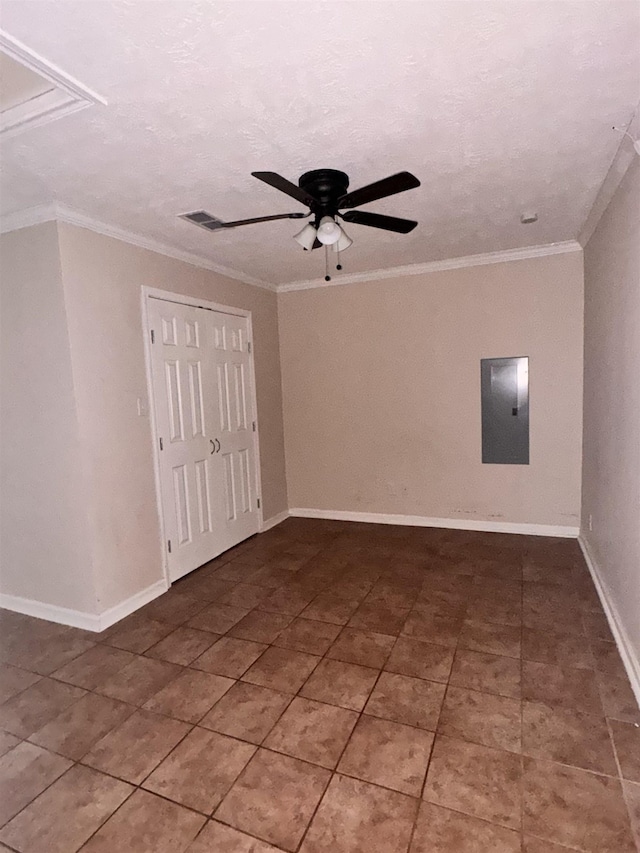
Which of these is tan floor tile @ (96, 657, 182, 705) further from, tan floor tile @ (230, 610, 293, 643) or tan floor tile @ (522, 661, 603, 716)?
tan floor tile @ (522, 661, 603, 716)

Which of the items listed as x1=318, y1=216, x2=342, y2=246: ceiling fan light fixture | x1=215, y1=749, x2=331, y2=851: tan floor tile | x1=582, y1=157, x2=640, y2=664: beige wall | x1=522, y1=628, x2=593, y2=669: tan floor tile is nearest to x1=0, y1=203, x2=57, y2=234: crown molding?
A: x1=318, y1=216, x2=342, y2=246: ceiling fan light fixture

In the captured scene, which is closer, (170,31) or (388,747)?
(170,31)

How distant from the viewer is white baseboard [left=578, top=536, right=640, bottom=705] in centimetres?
218

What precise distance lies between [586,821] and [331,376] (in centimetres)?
388

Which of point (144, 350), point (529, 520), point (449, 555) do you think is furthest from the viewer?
point (529, 520)

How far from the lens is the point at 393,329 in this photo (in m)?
4.59

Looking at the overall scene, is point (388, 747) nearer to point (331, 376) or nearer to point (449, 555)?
point (449, 555)

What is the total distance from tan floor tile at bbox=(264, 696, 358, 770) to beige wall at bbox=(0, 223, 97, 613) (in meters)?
1.57

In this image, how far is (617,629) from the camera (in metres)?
2.56

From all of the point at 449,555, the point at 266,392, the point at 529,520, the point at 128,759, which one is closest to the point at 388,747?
the point at 128,759

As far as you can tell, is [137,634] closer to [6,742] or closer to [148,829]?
[6,742]

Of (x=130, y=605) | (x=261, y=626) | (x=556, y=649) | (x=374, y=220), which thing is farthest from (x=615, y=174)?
(x=130, y=605)

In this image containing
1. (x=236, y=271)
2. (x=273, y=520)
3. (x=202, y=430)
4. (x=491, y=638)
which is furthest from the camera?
(x=273, y=520)

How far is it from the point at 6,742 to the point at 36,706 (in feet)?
0.75
